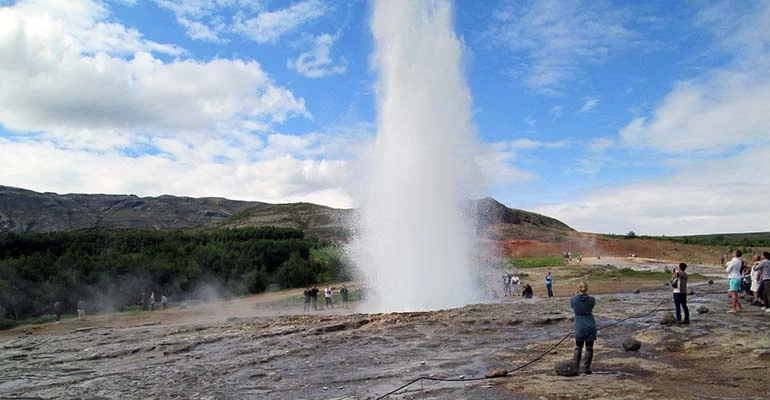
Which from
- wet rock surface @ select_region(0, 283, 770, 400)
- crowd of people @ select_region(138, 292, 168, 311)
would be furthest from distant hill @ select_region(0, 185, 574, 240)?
wet rock surface @ select_region(0, 283, 770, 400)

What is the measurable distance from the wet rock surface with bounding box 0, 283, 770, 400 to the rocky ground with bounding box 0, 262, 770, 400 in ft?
0.12

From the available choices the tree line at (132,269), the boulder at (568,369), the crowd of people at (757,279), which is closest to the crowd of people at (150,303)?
the tree line at (132,269)

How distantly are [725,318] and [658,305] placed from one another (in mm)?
5803

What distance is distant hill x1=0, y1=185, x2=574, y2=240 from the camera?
110656 mm

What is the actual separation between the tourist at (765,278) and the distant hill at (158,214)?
69.9 m

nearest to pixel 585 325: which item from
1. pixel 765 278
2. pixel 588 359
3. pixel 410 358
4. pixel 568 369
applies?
pixel 588 359

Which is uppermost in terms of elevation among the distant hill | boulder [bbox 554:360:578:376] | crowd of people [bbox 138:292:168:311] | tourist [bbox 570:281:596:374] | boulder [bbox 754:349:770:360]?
the distant hill

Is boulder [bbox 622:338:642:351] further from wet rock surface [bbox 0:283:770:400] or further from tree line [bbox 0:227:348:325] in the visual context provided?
tree line [bbox 0:227:348:325]

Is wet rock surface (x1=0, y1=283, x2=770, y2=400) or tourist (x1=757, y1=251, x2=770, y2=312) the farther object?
tourist (x1=757, y1=251, x2=770, y2=312)

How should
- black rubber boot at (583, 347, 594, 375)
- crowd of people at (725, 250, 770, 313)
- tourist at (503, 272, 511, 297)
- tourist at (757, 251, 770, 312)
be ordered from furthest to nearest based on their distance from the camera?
tourist at (503, 272, 511, 297) → crowd of people at (725, 250, 770, 313) → tourist at (757, 251, 770, 312) → black rubber boot at (583, 347, 594, 375)

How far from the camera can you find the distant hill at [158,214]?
11066 cm

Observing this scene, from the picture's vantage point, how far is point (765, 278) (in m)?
15.6

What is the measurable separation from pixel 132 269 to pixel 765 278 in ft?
130

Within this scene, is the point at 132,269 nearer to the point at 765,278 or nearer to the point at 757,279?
the point at 757,279
